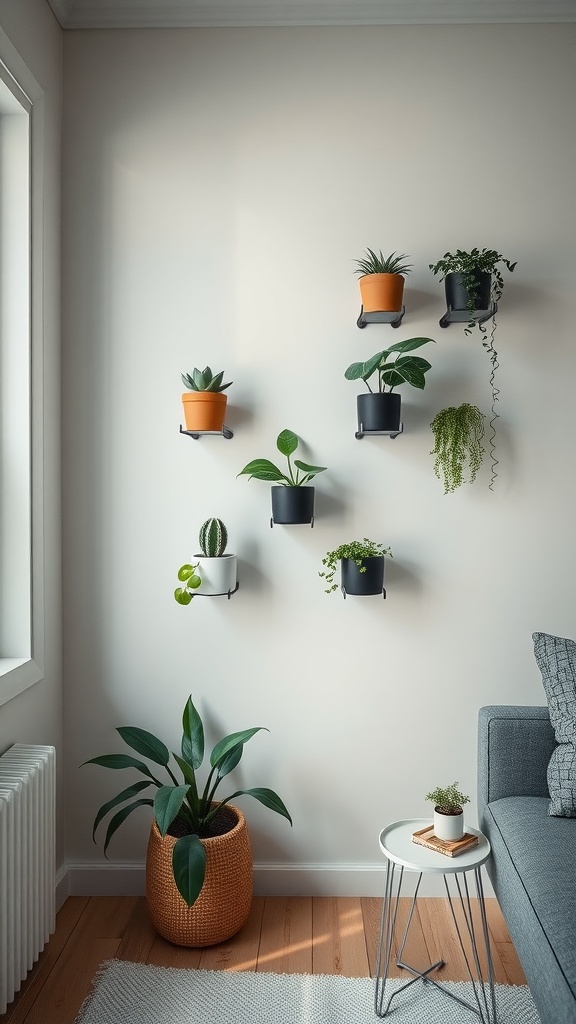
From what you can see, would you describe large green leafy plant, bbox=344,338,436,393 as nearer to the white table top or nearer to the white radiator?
the white table top

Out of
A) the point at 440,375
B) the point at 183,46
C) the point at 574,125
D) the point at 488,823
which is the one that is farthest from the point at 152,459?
the point at 574,125

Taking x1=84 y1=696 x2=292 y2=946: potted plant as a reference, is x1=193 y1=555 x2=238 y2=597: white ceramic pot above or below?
above

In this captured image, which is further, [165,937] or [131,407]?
[131,407]

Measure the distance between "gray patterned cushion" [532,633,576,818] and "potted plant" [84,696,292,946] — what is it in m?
0.83

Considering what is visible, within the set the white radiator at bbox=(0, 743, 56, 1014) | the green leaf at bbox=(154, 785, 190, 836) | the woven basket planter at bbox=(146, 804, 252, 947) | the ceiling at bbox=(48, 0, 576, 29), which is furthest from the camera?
the ceiling at bbox=(48, 0, 576, 29)

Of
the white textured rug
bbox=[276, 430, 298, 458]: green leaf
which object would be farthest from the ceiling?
the white textured rug

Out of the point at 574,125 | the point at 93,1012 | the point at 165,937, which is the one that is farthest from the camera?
the point at 574,125

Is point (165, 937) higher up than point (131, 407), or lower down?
lower down

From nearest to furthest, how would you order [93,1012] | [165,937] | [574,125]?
1. [93,1012]
2. [165,937]
3. [574,125]

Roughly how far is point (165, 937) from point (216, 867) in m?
0.30

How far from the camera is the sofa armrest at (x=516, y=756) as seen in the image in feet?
7.13

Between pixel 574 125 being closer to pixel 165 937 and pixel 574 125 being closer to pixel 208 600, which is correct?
pixel 208 600

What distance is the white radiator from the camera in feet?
5.93

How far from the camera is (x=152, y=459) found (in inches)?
98.3
